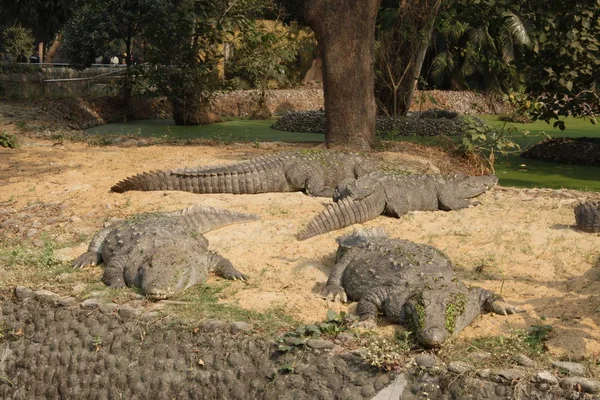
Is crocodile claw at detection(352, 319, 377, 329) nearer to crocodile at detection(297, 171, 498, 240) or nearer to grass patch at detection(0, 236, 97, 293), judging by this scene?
crocodile at detection(297, 171, 498, 240)

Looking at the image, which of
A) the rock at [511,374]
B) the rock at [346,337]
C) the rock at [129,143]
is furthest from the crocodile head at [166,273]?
the rock at [129,143]

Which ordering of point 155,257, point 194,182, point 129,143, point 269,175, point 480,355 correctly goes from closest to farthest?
1. point 480,355
2. point 155,257
3. point 194,182
4. point 269,175
5. point 129,143

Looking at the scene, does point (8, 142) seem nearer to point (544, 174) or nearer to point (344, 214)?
point (344, 214)

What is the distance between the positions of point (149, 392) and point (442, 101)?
2243cm

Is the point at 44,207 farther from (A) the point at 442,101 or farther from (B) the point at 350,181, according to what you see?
(A) the point at 442,101

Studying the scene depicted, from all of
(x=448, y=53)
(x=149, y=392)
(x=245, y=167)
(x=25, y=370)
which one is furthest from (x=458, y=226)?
(x=448, y=53)

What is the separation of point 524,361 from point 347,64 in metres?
8.10


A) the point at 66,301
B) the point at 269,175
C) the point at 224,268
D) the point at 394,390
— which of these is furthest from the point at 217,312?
the point at 269,175

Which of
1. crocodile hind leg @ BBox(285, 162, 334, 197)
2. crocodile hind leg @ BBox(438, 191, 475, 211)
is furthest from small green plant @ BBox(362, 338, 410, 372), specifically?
crocodile hind leg @ BBox(285, 162, 334, 197)

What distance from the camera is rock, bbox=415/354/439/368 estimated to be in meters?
4.73

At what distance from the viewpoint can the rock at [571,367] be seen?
14.8 feet

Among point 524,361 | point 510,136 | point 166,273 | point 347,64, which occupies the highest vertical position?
point 347,64

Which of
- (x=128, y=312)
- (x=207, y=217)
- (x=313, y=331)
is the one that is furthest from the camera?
(x=207, y=217)

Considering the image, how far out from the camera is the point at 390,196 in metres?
8.24
